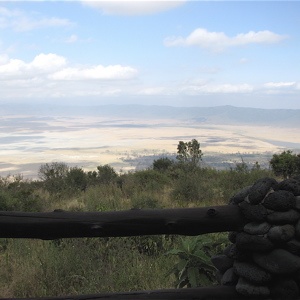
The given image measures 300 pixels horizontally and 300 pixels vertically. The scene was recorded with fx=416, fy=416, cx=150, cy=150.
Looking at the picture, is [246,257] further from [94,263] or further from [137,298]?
[94,263]

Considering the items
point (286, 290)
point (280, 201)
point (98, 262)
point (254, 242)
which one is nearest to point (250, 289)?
point (286, 290)

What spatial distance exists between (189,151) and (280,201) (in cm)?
1723

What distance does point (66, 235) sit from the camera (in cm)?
327

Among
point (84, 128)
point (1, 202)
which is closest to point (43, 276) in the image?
point (1, 202)

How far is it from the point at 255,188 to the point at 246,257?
582 millimetres

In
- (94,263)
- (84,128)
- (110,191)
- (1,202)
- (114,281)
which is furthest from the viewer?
(84,128)

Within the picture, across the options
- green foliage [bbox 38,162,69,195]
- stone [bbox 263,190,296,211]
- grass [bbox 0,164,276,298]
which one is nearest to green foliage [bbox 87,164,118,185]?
green foliage [bbox 38,162,69,195]

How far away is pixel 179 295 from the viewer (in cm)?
338

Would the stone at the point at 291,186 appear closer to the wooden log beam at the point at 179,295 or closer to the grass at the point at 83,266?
the wooden log beam at the point at 179,295

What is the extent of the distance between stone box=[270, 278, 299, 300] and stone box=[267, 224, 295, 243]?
0.34m

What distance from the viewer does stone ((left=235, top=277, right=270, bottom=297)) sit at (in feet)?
10.7

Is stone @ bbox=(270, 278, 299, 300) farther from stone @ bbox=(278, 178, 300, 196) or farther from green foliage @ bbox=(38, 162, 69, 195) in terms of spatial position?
green foliage @ bbox=(38, 162, 69, 195)

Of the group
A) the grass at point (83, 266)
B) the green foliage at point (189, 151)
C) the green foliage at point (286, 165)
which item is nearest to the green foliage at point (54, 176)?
the green foliage at point (189, 151)

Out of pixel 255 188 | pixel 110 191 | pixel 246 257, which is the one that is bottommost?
pixel 110 191
